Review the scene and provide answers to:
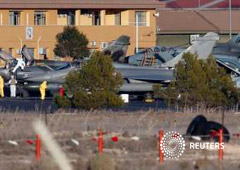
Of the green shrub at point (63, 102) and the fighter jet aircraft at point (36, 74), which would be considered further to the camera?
the fighter jet aircraft at point (36, 74)

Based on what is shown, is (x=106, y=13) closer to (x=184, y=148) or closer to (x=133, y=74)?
(x=133, y=74)

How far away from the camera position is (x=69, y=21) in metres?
74.9

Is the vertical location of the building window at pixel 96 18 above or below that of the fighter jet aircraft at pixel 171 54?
above

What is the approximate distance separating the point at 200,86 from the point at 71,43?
123ft

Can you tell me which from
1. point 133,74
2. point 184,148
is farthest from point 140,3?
point 184,148

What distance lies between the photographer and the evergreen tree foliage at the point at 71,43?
228ft

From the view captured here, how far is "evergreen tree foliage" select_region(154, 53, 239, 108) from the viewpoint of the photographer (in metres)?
32.6

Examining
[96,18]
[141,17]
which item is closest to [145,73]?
[141,17]

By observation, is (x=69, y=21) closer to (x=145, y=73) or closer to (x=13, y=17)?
(x=13, y=17)

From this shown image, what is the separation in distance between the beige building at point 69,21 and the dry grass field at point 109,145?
44.1 metres

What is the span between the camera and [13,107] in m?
35.2

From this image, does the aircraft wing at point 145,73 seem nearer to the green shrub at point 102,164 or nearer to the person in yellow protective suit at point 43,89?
the person in yellow protective suit at point 43,89

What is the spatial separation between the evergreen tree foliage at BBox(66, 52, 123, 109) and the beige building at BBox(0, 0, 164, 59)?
1510 inches

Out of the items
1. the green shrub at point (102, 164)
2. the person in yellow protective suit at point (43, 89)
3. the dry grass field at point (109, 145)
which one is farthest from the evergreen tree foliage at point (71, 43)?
the green shrub at point (102, 164)
